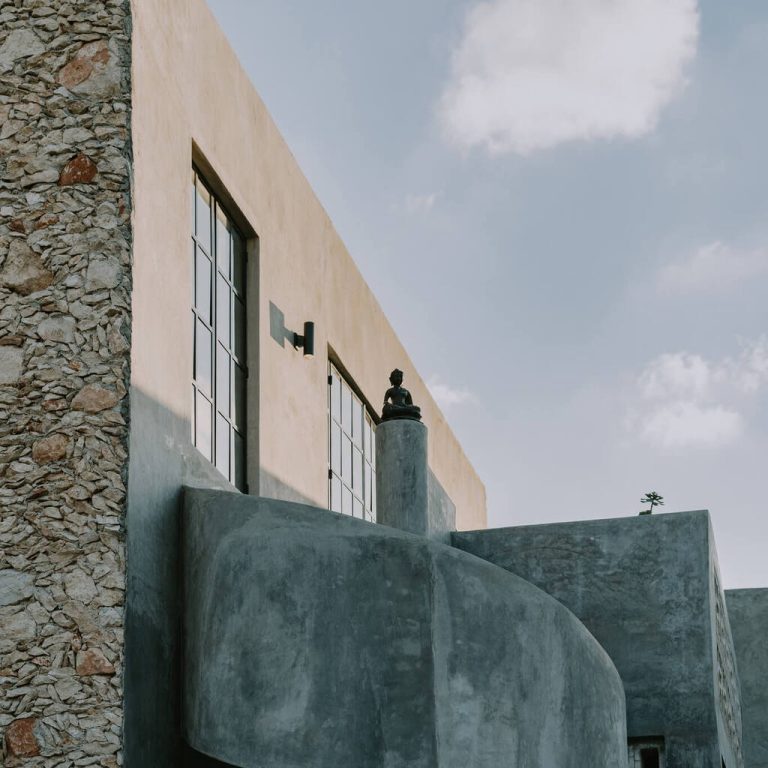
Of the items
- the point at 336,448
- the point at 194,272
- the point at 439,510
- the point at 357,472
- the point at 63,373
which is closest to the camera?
the point at 63,373

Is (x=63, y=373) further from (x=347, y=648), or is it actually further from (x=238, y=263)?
(x=238, y=263)

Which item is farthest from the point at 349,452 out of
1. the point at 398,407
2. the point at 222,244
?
the point at 222,244

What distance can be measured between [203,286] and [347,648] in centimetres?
310

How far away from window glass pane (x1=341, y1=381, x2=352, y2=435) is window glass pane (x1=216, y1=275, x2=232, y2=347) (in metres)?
3.43

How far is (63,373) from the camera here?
355 inches

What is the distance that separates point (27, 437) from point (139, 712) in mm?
1697

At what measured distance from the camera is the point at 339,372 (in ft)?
49.2

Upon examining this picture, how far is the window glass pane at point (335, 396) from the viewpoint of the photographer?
1457 centimetres

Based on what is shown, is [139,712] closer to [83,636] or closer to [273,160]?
[83,636]

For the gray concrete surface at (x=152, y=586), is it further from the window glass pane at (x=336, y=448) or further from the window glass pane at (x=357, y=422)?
the window glass pane at (x=357, y=422)

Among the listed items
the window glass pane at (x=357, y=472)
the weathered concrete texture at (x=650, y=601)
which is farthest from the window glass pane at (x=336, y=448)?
the weathered concrete texture at (x=650, y=601)

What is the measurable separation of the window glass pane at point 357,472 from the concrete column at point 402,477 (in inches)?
74.2

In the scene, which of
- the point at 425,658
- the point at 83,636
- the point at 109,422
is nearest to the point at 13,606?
the point at 83,636

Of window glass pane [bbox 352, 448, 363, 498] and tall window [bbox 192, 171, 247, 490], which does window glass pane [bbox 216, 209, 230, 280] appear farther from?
window glass pane [bbox 352, 448, 363, 498]
